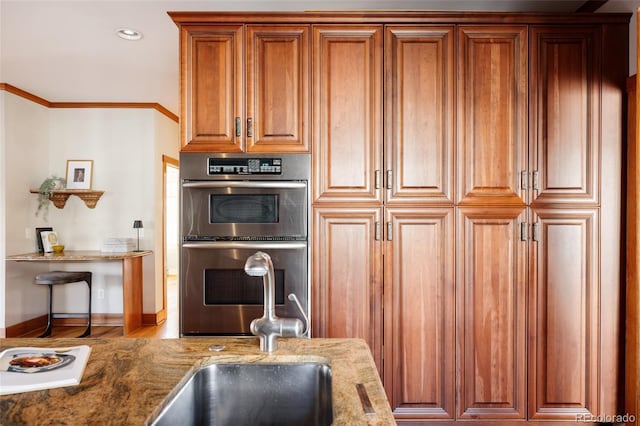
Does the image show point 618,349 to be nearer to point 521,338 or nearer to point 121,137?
point 521,338

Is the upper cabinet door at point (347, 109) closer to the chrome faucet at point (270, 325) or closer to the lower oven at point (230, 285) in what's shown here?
the lower oven at point (230, 285)

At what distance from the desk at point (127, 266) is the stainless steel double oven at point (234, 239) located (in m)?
2.22

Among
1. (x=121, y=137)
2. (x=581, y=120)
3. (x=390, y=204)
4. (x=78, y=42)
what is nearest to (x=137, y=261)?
(x=121, y=137)

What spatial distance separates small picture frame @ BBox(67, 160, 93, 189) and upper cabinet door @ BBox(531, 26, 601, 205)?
4.50 meters

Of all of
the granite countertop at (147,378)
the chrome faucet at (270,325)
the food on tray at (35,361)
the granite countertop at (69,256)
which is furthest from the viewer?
the granite countertop at (69,256)

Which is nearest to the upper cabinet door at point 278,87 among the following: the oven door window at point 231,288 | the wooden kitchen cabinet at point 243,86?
the wooden kitchen cabinet at point 243,86

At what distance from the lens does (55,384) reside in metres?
0.96

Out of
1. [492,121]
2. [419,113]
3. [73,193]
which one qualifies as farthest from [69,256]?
[492,121]

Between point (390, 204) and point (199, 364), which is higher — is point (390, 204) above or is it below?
above

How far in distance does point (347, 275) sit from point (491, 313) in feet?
2.66

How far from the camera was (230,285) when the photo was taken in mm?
2174

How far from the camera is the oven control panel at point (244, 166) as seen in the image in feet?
7.10

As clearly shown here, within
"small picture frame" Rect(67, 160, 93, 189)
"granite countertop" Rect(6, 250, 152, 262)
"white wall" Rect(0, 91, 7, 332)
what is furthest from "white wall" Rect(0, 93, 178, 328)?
"white wall" Rect(0, 91, 7, 332)

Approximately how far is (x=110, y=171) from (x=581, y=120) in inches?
179
